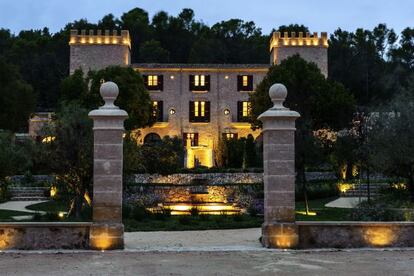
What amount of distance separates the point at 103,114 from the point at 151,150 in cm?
2025

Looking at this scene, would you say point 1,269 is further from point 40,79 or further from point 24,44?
point 24,44

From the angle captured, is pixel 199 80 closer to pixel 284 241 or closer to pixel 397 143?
pixel 397 143

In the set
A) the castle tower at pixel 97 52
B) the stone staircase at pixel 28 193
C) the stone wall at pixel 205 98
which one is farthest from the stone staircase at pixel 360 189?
the castle tower at pixel 97 52

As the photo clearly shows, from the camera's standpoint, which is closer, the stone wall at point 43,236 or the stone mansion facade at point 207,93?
the stone wall at point 43,236

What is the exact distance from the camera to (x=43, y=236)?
11.5 m

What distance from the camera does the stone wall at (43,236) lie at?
11438 millimetres

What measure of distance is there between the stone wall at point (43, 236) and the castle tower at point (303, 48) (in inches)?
1447

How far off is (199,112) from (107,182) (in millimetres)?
36196

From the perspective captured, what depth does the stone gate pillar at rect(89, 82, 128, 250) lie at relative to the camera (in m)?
11.5

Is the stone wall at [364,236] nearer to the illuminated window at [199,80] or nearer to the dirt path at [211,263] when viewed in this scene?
the dirt path at [211,263]

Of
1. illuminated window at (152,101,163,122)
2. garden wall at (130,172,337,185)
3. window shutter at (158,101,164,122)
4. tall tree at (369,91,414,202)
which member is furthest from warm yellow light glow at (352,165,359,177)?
window shutter at (158,101,164,122)

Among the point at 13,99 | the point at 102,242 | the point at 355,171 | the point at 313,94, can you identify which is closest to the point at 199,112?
the point at 313,94

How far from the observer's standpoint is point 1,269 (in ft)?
30.7

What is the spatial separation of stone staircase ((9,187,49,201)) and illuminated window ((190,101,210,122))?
18532 millimetres
